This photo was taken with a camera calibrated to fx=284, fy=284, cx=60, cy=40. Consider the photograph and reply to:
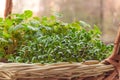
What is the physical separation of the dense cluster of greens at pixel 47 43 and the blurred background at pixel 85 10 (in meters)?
0.45

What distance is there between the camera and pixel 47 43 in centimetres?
67

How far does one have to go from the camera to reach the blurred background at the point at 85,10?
1324 millimetres

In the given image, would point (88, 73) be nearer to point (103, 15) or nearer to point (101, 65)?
point (101, 65)

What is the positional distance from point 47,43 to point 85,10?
77cm

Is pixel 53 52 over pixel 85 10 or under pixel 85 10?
under

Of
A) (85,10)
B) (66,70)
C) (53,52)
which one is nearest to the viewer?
(66,70)

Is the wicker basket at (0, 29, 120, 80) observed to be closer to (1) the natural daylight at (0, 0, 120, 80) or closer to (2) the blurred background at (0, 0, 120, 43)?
(1) the natural daylight at (0, 0, 120, 80)

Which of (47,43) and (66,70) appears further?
(47,43)

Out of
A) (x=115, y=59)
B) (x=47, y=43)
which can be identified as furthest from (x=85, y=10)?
(x=115, y=59)

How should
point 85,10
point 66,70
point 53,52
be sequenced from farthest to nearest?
point 85,10, point 53,52, point 66,70

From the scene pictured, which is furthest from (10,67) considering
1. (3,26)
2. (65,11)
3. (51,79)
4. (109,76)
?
(65,11)

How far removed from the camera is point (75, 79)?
1.72 ft

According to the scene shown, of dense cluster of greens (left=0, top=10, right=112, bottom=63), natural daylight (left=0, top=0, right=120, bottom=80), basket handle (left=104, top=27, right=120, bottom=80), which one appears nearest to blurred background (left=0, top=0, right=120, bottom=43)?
natural daylight (left=0, top=0, right=120, bottom=80)

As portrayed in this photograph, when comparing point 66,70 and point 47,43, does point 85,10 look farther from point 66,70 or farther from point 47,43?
point 66,70
